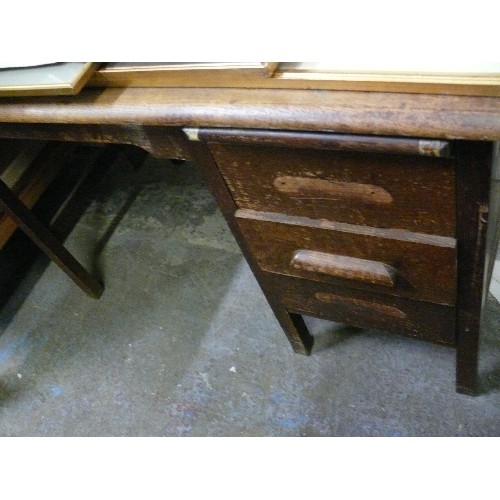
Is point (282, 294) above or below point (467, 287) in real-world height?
below

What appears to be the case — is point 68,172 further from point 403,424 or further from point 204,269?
point 403,424

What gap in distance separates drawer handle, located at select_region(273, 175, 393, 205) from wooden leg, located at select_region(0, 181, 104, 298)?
774 mm

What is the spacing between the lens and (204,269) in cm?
139

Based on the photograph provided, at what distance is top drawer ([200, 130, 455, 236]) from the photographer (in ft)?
1.59

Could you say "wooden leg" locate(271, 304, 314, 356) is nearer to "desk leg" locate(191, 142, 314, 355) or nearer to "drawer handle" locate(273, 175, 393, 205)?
"desk leg" locate(191, 142, 314, 355)

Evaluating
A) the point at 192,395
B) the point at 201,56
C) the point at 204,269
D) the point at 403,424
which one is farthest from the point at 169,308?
the point at 201,56

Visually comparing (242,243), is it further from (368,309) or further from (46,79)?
(46,79)

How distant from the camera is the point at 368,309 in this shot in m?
0.81

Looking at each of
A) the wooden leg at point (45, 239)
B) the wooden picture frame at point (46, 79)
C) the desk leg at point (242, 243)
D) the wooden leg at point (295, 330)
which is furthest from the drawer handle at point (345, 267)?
the wooden leg at point (45, 239)

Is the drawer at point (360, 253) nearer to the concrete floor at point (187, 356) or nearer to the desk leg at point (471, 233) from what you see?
the desk leg at point (471, 233)

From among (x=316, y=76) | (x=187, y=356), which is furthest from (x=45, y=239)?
(x=316, y=76)

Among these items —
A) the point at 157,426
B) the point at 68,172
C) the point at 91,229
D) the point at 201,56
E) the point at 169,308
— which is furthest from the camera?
the point at 68,172

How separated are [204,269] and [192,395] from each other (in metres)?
0.37

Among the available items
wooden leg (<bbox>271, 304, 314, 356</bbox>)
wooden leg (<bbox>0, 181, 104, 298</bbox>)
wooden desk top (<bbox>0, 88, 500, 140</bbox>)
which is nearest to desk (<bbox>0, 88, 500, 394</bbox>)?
wooden desk top (<bbox>0, 88, 500, 140</bbox>)
